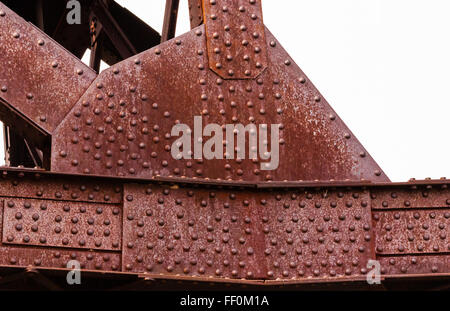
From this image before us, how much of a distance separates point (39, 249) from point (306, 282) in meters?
2.19

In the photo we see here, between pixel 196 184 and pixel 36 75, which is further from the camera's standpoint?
pixel 196 184

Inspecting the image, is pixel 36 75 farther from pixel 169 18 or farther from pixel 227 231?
pixel 169 18

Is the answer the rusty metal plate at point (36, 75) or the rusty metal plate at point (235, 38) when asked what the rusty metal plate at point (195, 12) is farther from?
the rusty metal plate at point (36, 75)

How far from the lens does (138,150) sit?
792 centimetres

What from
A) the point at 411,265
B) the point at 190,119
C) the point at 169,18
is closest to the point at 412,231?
the point at 411,265

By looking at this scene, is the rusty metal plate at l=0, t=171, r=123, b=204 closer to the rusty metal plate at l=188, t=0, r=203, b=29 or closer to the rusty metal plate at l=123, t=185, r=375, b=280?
the rusty metal plate at l=123, t=185, r=375, b=280

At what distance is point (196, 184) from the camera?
26.1ft

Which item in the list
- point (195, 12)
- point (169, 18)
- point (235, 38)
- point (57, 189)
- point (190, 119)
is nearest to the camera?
point (57, 189)

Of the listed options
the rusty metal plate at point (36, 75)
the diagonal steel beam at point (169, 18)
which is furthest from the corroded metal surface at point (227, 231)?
the diagonal steel beam at point (169, 18)

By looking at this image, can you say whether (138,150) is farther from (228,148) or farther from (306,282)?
(306,282)

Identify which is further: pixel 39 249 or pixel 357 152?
pixel 357 152

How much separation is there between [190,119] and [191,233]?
97 centimetres

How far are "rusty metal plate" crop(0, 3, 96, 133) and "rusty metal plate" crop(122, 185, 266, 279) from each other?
90 cm
